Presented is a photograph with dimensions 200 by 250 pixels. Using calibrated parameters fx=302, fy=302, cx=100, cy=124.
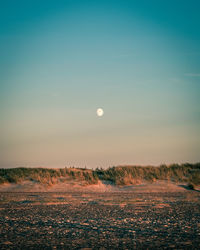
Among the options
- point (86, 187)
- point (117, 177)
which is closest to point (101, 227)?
point (86, 187)

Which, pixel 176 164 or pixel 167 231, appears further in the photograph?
pixel 176 164

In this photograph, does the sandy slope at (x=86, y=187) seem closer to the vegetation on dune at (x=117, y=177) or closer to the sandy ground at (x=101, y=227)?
the vegetation on dune at (x=117, y=177)

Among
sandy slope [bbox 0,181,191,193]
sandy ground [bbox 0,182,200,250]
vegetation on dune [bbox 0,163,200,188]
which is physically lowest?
sandy ground [bbox 0,182,200,250]

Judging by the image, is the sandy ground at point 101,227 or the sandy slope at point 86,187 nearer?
the sandy ground at point 101,227

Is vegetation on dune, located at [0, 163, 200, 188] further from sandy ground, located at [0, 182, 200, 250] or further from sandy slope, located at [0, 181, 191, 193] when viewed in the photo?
sandy ground, located at [0, 182, 200, 250]

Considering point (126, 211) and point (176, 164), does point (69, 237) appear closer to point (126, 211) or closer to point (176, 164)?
point (126, 211)

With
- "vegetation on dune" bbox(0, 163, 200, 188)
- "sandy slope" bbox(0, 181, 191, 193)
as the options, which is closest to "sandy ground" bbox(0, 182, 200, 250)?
"sandy slope" bbox(0, 181, 191, 193)

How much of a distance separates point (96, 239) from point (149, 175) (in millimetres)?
20330

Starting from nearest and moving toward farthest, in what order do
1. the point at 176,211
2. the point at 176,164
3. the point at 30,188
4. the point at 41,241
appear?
1. the point at 41,241
2. the point at 176,211
3. the point at 30,188
4. the point at 176,164

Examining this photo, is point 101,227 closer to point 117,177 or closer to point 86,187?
point 86,187

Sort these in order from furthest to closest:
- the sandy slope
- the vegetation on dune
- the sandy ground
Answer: the vegetation on dune, the sandy slope, the sandy ground

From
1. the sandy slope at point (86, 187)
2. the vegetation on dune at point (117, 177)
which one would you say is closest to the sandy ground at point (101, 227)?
the sandy slope at point (86, 187)

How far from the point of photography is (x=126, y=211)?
39.5 feet

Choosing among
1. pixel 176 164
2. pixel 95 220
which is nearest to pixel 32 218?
pixel 95 220
